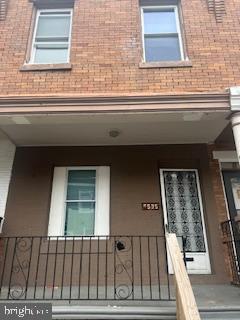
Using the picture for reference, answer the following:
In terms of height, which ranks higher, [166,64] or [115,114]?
[166,64]

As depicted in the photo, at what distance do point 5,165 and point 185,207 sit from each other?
3916 millimetres

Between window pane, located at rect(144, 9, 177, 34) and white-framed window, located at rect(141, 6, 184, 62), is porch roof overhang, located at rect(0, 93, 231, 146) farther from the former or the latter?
window pane, located at rect(144, 9, 177, 34)

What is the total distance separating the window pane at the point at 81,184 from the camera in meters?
6.62

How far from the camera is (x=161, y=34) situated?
6828 millimetres

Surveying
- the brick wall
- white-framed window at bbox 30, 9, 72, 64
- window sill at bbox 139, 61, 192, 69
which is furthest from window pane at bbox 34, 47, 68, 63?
window sill at bbox 139, 61, 192, 69

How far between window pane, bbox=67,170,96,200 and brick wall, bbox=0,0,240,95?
6.23ft

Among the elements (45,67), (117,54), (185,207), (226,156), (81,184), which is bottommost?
(185,207)

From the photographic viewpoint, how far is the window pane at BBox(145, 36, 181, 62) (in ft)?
21.4

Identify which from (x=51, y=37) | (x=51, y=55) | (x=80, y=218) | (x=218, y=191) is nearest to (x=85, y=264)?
(x=80, y=218)

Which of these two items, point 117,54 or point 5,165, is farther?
point 5,165

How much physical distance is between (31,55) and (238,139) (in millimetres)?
4442

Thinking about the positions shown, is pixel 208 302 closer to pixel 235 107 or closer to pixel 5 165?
pixel 235 107

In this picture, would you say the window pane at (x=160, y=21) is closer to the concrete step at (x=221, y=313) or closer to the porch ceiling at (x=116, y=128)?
the porch ceiling at (x=116, y=128)

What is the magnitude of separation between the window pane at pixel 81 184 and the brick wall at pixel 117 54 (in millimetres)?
1900
